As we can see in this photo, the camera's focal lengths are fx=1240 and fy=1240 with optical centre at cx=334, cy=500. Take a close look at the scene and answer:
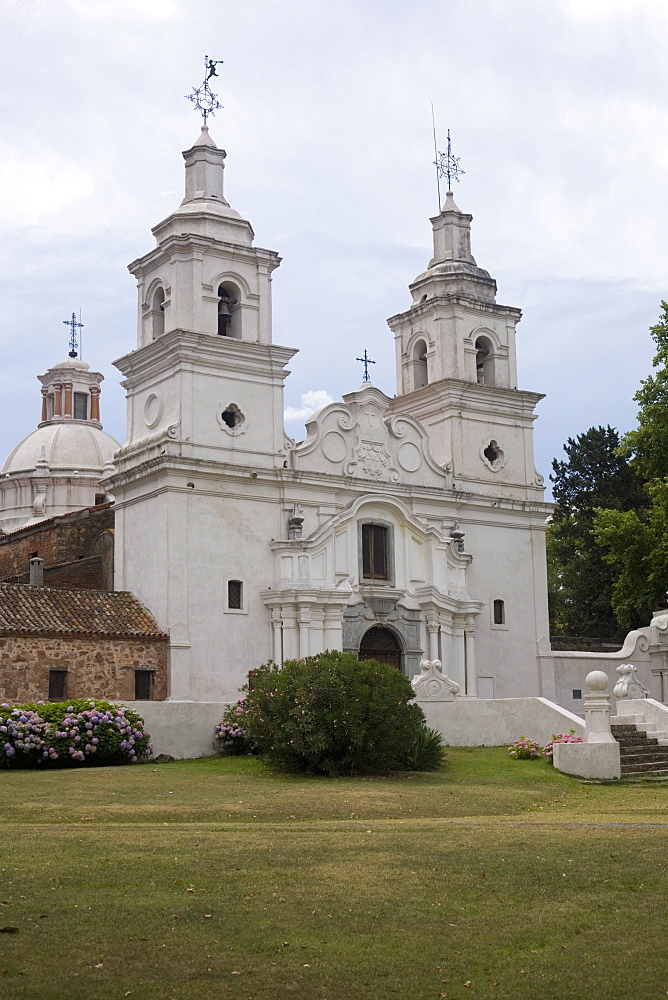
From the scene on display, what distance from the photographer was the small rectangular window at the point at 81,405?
2179 inches

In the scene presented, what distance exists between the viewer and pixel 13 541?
129ft

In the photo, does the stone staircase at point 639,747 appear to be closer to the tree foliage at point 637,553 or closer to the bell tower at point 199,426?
the tree foliage at point 637,553

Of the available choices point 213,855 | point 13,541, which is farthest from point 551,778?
point 13,541

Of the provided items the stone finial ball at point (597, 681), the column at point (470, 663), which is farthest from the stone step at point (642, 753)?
the column at point (470, 663)

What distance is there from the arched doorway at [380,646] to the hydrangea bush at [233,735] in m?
7.57

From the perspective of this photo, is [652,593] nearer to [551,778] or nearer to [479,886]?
[551,778]

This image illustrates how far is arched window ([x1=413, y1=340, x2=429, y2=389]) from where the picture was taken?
38.7m

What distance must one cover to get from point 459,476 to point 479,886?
27.0m

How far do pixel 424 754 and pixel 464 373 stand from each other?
17718mm

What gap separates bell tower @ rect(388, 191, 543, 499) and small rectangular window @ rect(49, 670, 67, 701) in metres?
13.5

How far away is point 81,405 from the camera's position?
55.5m

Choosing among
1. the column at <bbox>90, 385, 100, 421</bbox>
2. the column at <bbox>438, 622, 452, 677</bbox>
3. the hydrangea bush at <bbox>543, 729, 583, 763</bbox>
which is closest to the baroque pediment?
the column at <bbox>438, 622, 452, 677</bbox>

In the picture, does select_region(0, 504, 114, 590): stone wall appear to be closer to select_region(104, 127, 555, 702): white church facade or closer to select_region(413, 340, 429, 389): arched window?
select_region(104, 127, 555, 702): white church facade

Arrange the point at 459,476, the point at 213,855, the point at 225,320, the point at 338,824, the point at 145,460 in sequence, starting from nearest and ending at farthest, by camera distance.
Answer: the point at 213,855 → the point at 338,824 → the point at 145,460 → the point at 225,320 → the point at 459,476
